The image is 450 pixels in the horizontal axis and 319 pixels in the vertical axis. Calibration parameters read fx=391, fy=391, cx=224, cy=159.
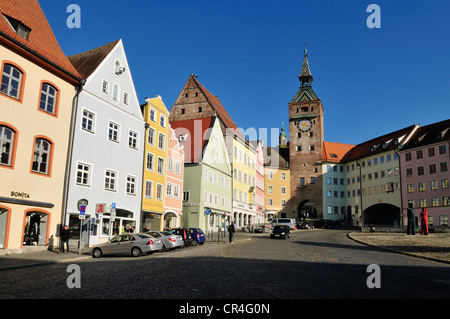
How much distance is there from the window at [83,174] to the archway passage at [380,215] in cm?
6309

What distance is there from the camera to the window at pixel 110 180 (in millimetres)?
29297

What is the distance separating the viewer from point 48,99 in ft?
80.7

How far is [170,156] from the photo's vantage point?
4009cm

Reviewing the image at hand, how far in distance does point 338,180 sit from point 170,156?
53.8 meters

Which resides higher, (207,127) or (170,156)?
(207,127)

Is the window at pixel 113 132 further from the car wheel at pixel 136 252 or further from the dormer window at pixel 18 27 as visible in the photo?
the car wheel at pixel 136 252

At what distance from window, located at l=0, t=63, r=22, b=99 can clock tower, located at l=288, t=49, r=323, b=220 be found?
66.6 metres

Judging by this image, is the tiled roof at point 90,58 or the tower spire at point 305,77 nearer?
the tiled roof at point 90,58

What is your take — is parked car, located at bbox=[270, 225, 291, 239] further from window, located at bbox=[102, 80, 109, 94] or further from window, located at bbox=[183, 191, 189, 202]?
window, located at bbox=[102, 80, 109, 94]

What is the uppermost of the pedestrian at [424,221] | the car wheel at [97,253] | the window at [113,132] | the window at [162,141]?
the window at [162,141]

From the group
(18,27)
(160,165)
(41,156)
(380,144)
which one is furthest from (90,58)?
(380,144)

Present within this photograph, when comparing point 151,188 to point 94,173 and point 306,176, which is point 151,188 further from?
point 306,176

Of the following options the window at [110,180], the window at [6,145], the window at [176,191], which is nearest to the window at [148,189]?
the window at [110,180]
